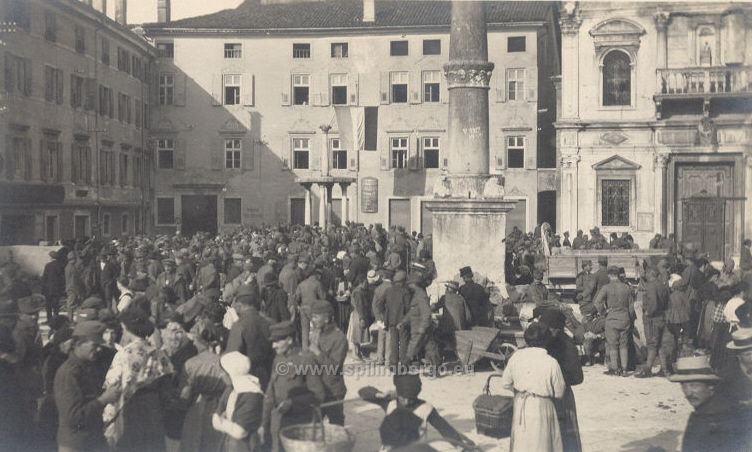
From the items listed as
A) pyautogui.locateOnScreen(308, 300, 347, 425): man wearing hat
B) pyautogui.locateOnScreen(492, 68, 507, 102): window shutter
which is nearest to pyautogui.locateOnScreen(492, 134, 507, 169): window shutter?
pyautogui.locateOnScreen(492, 68, 507, 102): window shutter

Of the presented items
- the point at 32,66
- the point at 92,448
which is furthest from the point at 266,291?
the point at 32,66

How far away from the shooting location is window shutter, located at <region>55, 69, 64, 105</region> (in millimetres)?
30484

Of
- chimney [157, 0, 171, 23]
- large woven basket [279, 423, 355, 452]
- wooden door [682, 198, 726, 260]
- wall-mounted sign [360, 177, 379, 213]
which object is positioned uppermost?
chimney [157, 0, 171, 23]

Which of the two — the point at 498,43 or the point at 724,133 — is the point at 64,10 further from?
the point at 724,133

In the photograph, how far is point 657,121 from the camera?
29.5 meters

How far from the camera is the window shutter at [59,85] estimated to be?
30.5m

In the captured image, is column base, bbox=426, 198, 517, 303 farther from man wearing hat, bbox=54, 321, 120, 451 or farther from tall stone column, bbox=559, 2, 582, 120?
tall stone column, bbox=559, 2, 582, 120

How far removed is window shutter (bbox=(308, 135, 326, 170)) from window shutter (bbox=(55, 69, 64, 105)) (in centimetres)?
1364

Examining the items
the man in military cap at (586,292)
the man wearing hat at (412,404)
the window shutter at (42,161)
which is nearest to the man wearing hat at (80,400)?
the man wearing hat at (412,404)

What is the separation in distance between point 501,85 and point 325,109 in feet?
29.7

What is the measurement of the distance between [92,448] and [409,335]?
22.1ft

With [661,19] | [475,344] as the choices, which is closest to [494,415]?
[475,344]

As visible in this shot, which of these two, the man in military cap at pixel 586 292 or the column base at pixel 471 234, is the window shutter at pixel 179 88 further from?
the man in military cap at pixel 586 292

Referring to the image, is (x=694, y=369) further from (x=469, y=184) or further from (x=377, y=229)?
(x=377, y=229)
